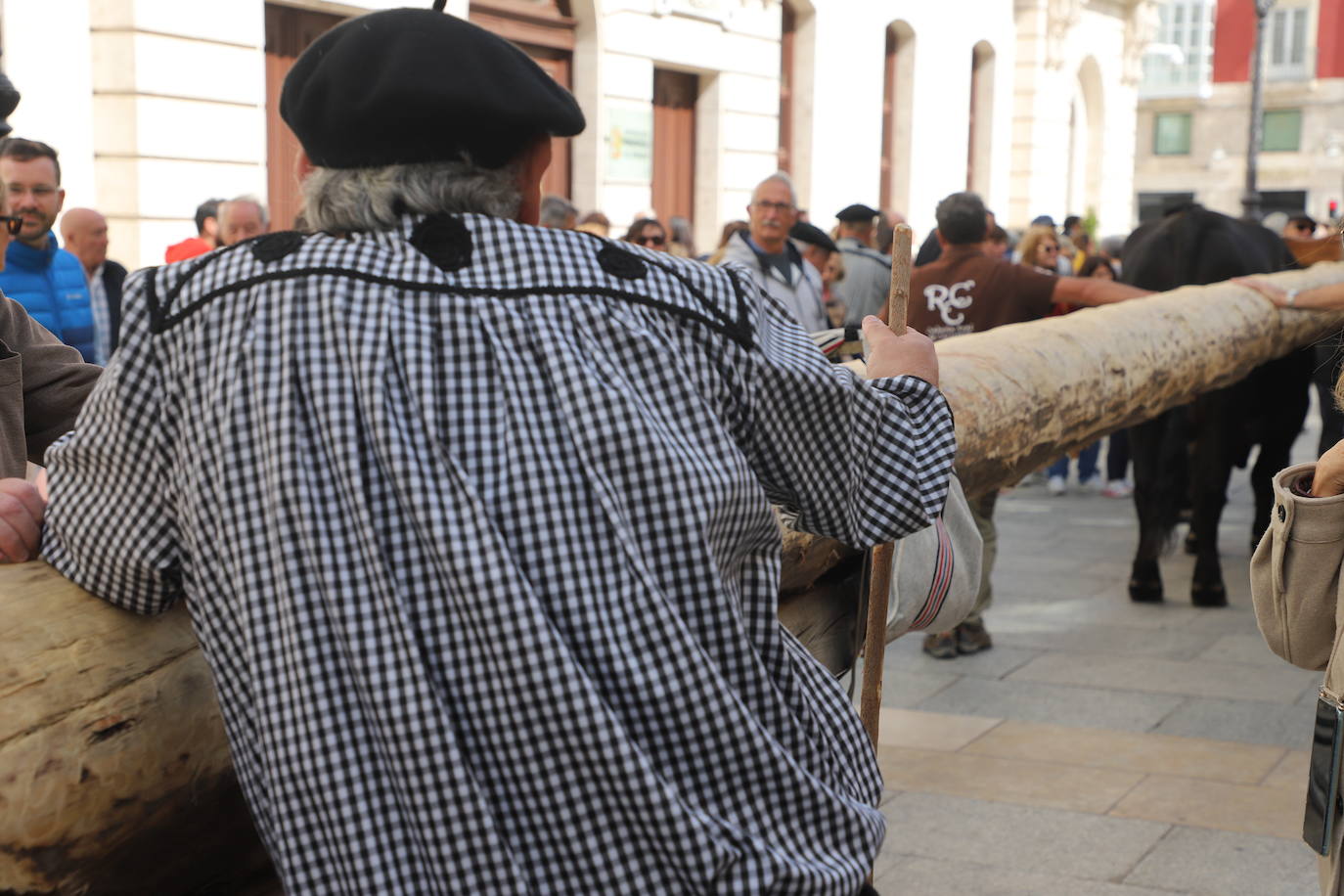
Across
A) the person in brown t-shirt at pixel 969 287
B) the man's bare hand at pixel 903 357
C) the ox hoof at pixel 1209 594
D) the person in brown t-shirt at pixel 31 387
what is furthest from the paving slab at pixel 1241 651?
the person in brown t-shirt at pixel 31 387

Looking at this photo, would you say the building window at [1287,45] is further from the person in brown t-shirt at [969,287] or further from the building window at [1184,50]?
the person in brown t-shirt at [969,287]

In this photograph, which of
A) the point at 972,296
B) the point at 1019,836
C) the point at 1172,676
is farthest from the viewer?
the point at 972,296

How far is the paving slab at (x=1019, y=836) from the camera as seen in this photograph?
397 cm

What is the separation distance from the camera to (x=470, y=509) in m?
1.47

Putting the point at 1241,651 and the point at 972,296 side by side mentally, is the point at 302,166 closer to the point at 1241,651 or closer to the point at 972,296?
the point at 972,296

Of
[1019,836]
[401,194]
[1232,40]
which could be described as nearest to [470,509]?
[401,194]

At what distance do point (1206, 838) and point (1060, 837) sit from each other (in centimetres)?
38

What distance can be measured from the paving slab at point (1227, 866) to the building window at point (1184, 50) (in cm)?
4620

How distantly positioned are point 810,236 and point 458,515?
703cm

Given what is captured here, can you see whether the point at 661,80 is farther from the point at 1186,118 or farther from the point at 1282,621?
the point at 1186,118

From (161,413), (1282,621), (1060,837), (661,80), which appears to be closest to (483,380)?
(161,413)

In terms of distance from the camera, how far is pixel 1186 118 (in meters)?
47.5

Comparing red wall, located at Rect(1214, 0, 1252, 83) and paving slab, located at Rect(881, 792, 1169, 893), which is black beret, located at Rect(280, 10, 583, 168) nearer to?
paving slab, located at Rect(881, 792, 1169, 893)

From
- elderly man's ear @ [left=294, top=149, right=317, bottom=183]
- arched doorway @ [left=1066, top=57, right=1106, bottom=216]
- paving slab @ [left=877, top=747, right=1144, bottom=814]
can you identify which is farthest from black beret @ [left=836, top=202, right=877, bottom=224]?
arched doorway @ [left=1066, top=57, right=1106, bottom=216]
